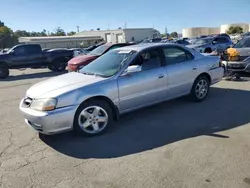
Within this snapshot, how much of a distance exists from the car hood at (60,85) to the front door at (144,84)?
0.54 m

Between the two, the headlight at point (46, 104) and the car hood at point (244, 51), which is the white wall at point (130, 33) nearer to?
the car hood at point (244, 51)

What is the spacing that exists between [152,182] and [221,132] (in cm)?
195

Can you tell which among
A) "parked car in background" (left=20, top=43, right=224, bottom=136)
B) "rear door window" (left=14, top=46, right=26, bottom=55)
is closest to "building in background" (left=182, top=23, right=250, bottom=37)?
"rear door window" (left=14, top=46, right=26, bottom=55)

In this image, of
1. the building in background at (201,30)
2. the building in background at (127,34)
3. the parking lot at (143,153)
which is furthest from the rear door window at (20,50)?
the building in background at (201,30)

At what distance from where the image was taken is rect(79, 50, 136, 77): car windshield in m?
5.02

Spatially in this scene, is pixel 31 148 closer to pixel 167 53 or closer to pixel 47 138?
pixel 47 138

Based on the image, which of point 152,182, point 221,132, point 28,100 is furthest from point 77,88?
point 221,132

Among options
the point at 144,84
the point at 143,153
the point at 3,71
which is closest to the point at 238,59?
the point at 144,84

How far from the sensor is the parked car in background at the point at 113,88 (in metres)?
4.23

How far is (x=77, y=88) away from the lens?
4.40m

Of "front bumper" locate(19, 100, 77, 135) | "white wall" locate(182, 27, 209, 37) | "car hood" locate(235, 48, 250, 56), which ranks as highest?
"car hood" locate(235, 48, 250, 56)

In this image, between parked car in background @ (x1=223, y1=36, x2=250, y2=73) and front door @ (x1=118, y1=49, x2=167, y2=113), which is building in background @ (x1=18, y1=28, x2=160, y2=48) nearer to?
parked car in background @ (x1=223, y1=36, x2=250, y2=73)

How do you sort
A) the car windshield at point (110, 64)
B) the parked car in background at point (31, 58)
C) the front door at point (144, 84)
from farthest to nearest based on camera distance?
1. the parked car in background at point (31, 58)
2. the car windshield at point (110, 64)
3. the front door at point (144, 84)

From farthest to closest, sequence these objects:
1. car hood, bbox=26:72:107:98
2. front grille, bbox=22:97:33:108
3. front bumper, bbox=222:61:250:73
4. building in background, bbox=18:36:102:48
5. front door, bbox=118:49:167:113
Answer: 1. building in background, bbox=18:36:102:48
2. front bumper, bbox=222:61:250:73
3. front door, bbox=118:49:167:113
4. front grille, bbox=22:97:33:108
5. car hood, bbox=26:72:107:98
